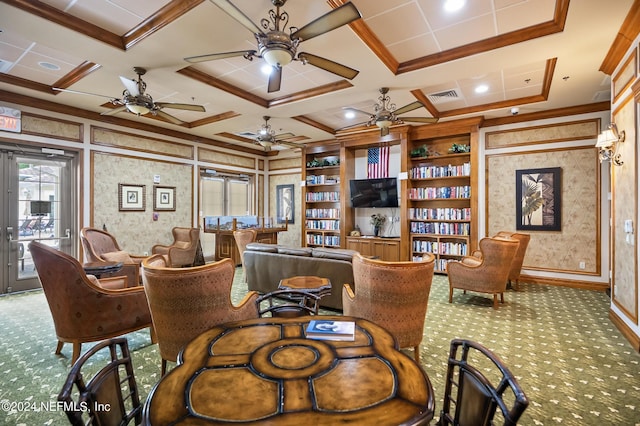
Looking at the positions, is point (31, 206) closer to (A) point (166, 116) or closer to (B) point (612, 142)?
(A) point (166, 116)

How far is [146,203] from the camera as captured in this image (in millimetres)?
6602

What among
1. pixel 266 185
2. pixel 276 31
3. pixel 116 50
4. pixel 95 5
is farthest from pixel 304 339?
pixel 266 185

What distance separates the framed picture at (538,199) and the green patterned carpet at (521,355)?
1506 millimetres

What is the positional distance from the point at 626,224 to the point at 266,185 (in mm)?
8123

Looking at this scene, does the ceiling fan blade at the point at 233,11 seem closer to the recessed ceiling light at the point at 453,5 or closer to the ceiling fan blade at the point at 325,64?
the ceiling fan blade at the point at 325,64

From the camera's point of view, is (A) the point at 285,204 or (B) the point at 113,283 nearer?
(B) the point at 113,283

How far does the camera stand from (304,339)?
59.4 inches

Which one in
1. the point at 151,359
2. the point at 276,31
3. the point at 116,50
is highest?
the point at 116,50

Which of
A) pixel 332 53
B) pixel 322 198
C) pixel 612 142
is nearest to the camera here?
pixel 332 53

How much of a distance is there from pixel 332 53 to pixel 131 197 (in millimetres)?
5152

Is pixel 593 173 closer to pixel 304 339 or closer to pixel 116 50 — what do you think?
pixel 304 339

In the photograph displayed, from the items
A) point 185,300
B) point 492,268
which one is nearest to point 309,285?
point 185,300

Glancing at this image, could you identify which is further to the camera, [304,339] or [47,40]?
[47,40]

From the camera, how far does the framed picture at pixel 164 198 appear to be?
6.78 m
